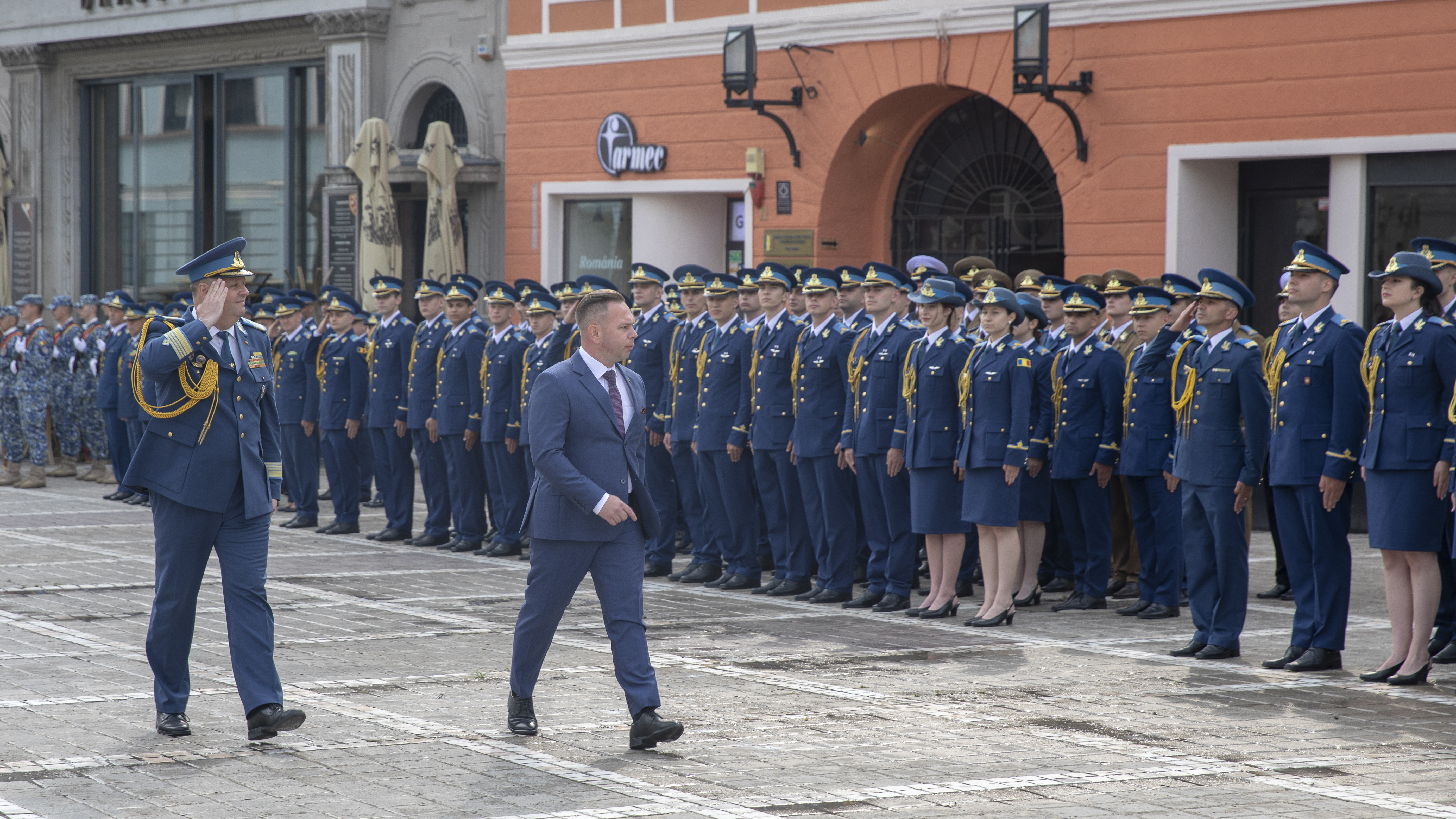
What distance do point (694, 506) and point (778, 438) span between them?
128 centimetres

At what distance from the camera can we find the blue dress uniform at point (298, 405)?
16.4 m

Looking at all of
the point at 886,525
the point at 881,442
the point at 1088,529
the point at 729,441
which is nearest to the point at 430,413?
the point at 729,441

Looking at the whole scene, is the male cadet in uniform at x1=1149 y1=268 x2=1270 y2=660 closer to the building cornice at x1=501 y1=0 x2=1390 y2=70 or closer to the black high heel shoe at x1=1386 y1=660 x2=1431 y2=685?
the black high heel shoe at x1=1386 y1=660 x2=1431 y2=685

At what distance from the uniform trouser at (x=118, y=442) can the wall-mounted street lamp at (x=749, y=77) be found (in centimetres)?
743

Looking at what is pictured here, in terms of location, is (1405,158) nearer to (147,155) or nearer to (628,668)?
(628,668)

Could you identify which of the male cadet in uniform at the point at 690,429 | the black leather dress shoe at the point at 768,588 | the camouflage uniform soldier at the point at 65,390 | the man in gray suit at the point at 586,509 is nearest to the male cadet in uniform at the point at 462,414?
the male cadet in uniform at the point at 690,429

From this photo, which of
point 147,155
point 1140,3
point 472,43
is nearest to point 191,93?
point 147,155

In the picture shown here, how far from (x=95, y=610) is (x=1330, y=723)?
7.02m

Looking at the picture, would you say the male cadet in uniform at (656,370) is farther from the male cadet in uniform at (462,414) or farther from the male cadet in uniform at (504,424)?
the male cadet in uniform at (462,414)

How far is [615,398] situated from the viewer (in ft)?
24.7

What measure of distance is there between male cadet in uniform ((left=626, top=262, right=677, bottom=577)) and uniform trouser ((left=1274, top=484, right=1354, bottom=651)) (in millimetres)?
5348

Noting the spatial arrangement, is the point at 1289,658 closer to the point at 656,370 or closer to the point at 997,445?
the point at 997,445

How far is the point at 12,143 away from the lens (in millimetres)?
32156

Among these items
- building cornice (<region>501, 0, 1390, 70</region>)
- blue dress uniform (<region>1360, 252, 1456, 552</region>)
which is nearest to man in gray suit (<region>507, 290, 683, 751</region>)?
blue dress uniform (<region>1360, 252, 1456, 552</region>)
